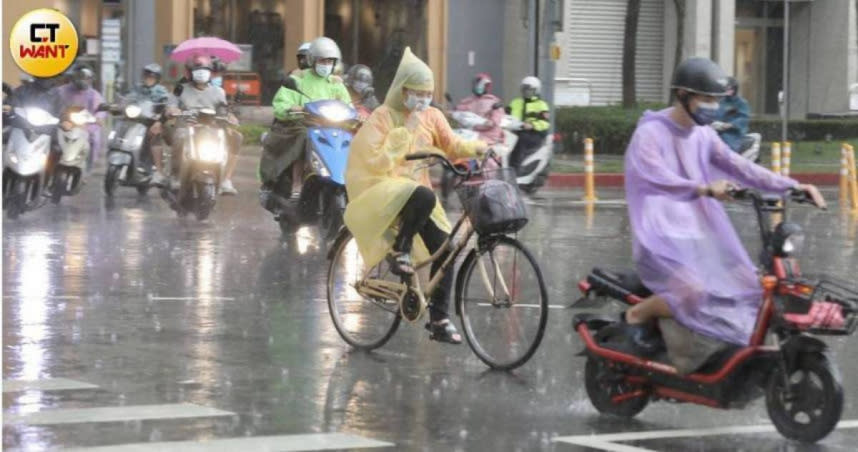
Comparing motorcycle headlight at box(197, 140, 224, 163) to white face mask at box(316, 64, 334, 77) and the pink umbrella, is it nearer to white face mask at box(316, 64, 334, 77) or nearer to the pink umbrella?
white face mask at box(316, 64, 334, 77)

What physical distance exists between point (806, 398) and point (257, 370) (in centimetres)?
310

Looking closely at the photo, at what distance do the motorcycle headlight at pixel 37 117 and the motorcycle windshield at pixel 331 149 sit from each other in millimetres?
3605

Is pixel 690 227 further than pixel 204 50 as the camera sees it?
No

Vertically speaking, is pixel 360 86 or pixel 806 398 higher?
pixel 360 86

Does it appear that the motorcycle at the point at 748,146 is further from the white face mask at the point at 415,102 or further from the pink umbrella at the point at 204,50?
the pink umbrella at the point at 204,50

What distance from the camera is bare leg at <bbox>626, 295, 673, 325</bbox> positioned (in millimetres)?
7957

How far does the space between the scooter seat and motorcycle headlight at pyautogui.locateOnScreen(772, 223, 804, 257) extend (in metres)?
0.76

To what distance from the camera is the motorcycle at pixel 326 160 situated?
54.7ft

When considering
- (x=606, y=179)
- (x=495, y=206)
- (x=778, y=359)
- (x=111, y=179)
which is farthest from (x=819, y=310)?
(x=606, y=179)

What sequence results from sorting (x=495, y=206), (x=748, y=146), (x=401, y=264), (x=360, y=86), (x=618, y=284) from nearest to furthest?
1. (x=618, y=284)
2. (x=495, y=206)
3. (x=401, y=264)
4. (x=748, y=146)
5. (x=360, y=86)

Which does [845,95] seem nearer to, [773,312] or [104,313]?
[104,313]

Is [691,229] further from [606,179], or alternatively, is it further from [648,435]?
[606,179]

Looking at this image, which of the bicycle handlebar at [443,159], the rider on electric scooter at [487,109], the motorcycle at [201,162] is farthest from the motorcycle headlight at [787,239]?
the rider on electric scooter at [487,109]

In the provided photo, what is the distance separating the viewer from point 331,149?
16688mm
